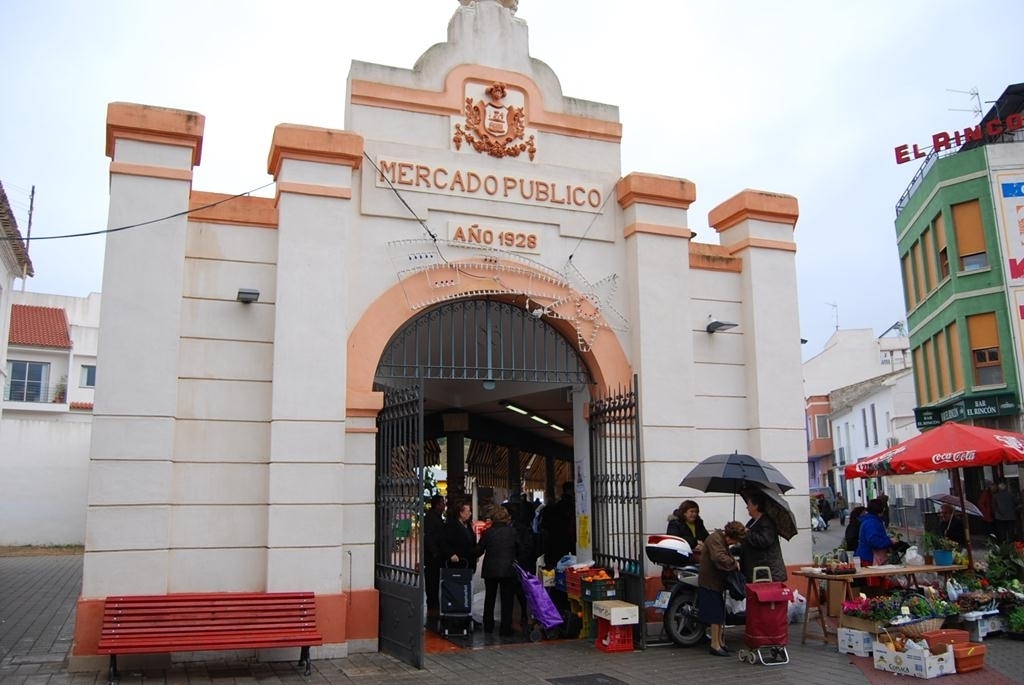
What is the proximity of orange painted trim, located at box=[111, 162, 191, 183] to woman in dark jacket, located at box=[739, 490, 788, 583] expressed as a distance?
661 cm

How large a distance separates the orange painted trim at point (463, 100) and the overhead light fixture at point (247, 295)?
8.13 feet

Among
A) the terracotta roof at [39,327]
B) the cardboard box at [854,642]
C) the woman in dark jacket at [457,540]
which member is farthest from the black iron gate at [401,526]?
the terracotta roof at [39,327]

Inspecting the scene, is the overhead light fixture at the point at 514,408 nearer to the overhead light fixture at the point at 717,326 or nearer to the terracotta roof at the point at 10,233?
the overhead light fixture at the point at 717,326

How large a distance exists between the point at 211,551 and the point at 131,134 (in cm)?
412

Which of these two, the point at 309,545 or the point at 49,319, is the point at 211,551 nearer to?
the point at 309,545

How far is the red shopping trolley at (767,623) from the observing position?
8492mm

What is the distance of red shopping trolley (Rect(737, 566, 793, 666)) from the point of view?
849cm

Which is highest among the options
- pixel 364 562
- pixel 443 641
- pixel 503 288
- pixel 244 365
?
pixel 503 288

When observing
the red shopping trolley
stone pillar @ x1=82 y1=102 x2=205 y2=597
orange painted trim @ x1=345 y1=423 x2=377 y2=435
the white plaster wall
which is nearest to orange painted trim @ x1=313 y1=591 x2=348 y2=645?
stone pillar @ x1=82 y1=102 x2=205 y2=597

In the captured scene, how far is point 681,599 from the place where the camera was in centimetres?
938

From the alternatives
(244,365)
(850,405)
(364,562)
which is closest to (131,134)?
(244,365)

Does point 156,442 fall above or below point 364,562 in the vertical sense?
above

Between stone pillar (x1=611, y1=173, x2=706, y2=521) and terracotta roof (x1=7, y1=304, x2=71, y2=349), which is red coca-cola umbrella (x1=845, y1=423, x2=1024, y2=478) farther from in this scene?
terracotta roof (x1=7, y1=304, x2=71, y2=349)

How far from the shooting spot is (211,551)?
8.63 m
